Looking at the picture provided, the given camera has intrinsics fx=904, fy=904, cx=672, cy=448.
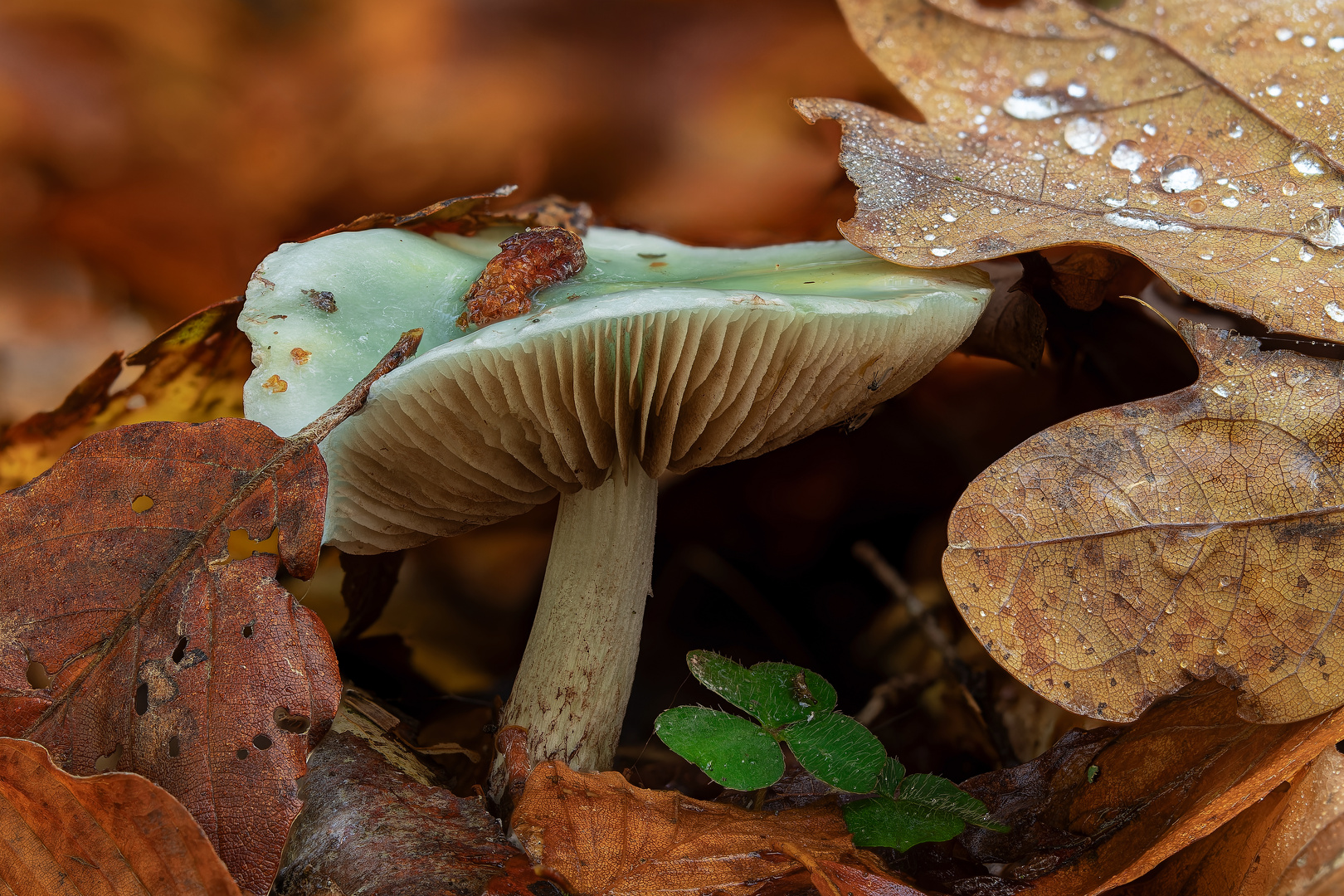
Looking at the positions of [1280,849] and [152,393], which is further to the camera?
[152,393]

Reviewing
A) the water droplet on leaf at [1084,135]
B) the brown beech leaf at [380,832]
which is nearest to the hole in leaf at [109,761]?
the brown beech leaf at [380,832]

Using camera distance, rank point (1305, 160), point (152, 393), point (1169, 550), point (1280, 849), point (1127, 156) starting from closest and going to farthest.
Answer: point (1280, 849), point (1169, 550), point (1305, 160), point (1127, 156), point (152, 393)

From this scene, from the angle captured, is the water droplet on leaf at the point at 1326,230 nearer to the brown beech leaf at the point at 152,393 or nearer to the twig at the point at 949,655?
the twig at the point at 949,655

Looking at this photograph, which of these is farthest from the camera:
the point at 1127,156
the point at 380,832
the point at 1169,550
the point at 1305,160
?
the point at 1127,156

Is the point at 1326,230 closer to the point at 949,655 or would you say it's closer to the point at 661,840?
the point at 949,655

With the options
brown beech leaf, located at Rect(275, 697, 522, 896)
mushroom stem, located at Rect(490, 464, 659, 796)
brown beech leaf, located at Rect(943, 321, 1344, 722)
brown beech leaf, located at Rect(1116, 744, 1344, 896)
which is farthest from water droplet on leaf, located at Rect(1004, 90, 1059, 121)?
brown beech leaf, located at Rect(275, 697, 522, 896)

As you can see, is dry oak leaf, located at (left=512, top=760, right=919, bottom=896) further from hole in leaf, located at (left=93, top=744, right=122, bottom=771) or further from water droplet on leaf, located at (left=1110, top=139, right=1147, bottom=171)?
water droplet on leaf, located at (left=1110, top=139, right=1147, bottom=171)

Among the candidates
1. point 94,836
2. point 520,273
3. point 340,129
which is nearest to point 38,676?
point 94,836

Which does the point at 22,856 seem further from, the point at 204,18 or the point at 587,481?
the point at 204,18
